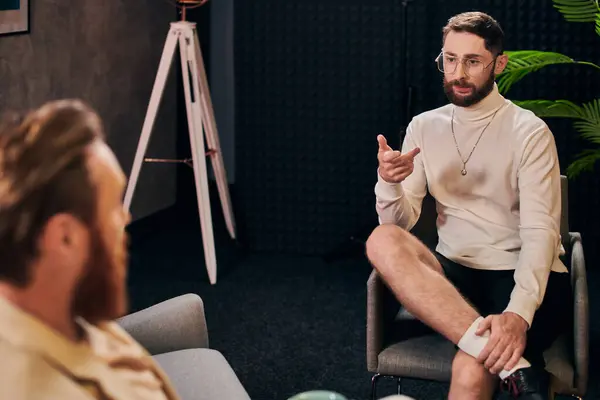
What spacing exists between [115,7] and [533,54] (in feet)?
6.72

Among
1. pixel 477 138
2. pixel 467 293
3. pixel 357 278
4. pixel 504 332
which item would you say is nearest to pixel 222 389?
pixel 504 332

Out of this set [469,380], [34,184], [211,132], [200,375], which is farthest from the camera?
[211,132]

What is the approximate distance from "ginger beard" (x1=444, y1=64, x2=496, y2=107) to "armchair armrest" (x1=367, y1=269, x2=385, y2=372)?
59 cm

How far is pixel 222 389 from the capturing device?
195 cm

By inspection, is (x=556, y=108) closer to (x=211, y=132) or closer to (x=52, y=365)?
(x=211, y=132)

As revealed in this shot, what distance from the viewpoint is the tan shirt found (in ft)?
2.33

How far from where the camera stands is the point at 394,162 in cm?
250

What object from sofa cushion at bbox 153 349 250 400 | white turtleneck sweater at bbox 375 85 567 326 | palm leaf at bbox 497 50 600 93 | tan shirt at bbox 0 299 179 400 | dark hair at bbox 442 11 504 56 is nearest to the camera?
tan shirt at bbox 0 299 179 400

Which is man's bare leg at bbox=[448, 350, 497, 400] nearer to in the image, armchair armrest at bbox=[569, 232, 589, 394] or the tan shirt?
armchair armrest at bbox=[569, 232, 589, 394]

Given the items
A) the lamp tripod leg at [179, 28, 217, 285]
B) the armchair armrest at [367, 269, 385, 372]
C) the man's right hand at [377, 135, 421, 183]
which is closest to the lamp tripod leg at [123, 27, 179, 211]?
the lamp tripod leg at [179, 28, 217, 285]

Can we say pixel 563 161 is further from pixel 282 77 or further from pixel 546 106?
pixel 282 77

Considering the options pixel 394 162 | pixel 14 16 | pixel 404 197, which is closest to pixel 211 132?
pixel 14 16

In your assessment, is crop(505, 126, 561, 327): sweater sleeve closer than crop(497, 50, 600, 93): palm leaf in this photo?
Yes

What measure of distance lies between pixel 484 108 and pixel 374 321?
2.32 feet
